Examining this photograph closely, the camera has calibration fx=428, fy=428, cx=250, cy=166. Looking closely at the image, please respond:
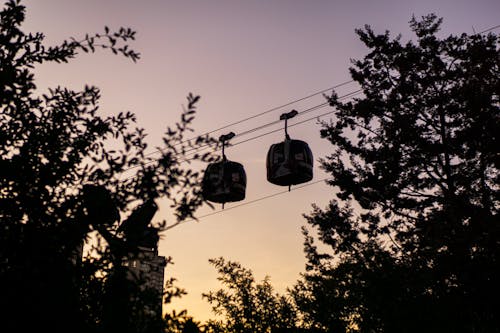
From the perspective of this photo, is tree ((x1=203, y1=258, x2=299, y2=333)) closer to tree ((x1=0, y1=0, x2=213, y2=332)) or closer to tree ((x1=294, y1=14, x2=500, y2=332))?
→ tree ((x1=294, y1=14, x2=500, y2=332))

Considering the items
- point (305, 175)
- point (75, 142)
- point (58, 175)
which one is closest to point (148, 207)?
point (58, 175)

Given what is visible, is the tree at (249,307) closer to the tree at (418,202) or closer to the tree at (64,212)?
the tree at (418,202)

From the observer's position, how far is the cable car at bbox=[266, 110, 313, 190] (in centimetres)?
1150

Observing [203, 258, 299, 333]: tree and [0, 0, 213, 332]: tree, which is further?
[203, 258, 299, 333]: tree

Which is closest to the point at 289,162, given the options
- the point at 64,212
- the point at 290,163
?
the point at 290,163

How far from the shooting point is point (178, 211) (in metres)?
4.38

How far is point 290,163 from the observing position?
37.7 feet

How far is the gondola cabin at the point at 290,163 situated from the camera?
453 inches

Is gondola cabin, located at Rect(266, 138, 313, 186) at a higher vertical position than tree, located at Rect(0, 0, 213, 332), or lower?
higher

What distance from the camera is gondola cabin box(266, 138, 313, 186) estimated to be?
453 inches

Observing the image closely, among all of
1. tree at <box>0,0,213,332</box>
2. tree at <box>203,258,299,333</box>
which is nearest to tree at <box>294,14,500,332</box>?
tree at <box>203,258,299,333</box>

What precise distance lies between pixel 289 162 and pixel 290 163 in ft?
0.14

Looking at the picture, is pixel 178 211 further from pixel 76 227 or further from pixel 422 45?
pixel 422 45

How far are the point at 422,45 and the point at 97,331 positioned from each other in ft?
59.8
